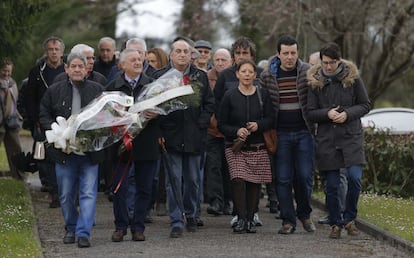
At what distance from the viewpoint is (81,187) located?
11.7m

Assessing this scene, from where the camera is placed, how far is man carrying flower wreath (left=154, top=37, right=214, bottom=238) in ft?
41.2

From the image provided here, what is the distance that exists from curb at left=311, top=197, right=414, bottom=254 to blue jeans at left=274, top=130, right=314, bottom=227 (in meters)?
0.70

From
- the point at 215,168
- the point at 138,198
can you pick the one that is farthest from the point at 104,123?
the point at 215,168

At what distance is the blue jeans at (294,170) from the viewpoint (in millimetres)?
12688

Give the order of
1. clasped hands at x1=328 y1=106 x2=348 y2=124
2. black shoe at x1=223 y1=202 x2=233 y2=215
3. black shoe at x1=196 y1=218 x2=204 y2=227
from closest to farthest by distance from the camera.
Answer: clasped hands at x1=328 y1=106 x2=348 y2=124
black shoe at x1=196 y1=218 x2=204 y2=227
black shoe at x1=223 y1=202 x2=233 y2=215

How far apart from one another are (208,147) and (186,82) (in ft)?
8.53

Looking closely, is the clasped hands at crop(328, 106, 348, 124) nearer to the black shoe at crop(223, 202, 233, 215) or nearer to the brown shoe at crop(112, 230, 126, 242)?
the brown shoe at crop(112, 230, 126, 242)

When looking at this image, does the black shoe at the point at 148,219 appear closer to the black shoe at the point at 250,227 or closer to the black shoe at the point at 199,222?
the black shoe at the point at 199,222

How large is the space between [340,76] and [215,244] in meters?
2.30

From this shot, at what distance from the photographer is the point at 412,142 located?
53.9 ft

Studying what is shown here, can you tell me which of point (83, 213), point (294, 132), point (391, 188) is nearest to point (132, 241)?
point (83, 213)

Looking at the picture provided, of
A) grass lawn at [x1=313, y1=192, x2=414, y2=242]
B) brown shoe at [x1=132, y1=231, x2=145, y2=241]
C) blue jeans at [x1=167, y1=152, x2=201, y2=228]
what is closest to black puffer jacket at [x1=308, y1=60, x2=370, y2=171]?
grass lawn at [x1=313, y1=192, x2=414, y2=242]

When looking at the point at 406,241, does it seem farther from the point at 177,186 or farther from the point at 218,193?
the point at 218,193

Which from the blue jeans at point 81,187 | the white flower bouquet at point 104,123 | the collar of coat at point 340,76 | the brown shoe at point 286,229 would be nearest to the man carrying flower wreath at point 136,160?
the white flower bouquet at point 104,123
